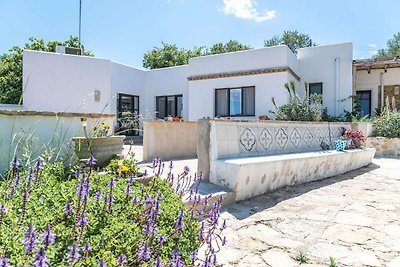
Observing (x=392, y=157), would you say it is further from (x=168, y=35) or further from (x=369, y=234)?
(x=168, y=35)

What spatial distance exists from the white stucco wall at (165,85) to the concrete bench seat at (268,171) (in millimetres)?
9563

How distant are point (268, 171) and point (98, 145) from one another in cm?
247

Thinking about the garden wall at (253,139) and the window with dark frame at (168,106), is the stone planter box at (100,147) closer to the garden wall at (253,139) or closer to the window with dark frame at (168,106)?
the garden wall at (253,139)

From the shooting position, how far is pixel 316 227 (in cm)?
346

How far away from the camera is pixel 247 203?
4.27 metres

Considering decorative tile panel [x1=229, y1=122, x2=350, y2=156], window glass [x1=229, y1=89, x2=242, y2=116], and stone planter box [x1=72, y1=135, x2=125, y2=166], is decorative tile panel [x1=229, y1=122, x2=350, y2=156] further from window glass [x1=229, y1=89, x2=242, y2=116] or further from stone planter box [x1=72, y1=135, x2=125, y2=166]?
window glass [x1=229, y1=89, x2=242, y2=116]

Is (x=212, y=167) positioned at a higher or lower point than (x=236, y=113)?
lower

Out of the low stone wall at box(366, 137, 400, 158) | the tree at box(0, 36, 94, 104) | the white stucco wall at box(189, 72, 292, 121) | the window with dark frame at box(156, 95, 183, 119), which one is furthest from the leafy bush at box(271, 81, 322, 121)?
the tree at box(0, 36, 94, 104)

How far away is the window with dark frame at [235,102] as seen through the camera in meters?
12.9

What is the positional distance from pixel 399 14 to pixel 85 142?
18497 mm

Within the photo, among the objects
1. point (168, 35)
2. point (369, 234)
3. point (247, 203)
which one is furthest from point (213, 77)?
point (168, 35)

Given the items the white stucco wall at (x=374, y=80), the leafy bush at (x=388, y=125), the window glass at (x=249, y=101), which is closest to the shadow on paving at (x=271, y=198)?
the leafy bush at (x=388, y=125)

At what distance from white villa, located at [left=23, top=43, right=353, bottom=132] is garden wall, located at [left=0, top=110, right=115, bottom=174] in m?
8.23

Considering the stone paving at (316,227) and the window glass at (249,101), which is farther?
the window glass at (249,101)
